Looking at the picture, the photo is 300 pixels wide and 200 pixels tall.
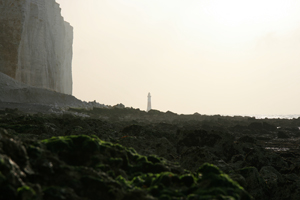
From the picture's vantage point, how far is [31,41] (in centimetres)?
4491

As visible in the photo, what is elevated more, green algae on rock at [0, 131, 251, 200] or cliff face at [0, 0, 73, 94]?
cliff face at [0, 0, 73, 94]

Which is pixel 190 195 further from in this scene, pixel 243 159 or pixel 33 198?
pixel 243 159

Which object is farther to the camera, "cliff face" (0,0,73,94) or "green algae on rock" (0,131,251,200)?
"cliff face" (0,0,73,94)

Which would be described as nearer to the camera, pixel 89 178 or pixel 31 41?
pixel 89 178

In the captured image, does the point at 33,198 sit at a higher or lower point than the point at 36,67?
lower

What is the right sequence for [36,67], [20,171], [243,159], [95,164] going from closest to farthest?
1. [20,171]
2. [95,164]
3. [243,159]
4. [36,67]

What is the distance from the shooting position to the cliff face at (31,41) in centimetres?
4062

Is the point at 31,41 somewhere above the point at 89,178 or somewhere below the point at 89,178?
above

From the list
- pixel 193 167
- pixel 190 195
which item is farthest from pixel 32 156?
pixel 193 167

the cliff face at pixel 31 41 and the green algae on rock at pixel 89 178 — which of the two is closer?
the green algae on rock at pixel 89 178

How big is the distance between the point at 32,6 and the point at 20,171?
4763cm

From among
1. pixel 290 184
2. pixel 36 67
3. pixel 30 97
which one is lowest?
pixel 290 184

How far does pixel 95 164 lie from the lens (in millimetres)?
3934

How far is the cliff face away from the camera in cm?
4062
